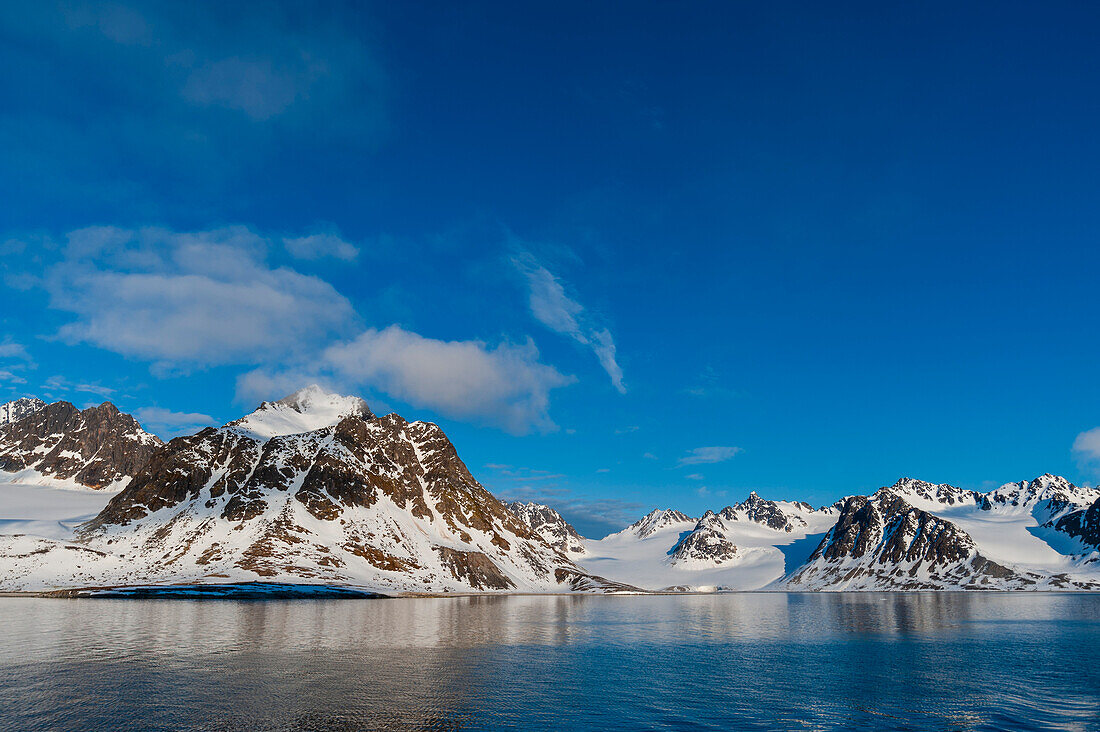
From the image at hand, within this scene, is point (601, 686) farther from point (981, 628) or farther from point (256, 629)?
point (981, 628)

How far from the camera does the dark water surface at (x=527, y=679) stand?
168 ft

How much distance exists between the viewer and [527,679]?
227 ft

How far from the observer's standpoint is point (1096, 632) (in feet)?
414

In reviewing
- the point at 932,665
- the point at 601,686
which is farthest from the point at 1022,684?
the point at 601,686

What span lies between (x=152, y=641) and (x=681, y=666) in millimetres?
72243

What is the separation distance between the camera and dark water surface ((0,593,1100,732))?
2020 inches

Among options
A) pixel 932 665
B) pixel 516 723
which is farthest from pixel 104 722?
pixel 932 665

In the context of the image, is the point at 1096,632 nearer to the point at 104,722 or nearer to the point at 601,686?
the point at 601,686

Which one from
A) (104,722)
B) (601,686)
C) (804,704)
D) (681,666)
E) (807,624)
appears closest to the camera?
(104,722)

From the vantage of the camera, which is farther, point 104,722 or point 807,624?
point 807,624

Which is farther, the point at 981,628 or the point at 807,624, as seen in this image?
the point at 807,624

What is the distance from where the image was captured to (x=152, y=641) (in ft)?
318

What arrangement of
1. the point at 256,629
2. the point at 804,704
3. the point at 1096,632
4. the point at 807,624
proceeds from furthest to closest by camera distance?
the point at 807,624 → the point at 1096,632 → the point at 256,629 → the point at 804,704

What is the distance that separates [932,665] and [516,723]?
191 feet
